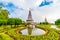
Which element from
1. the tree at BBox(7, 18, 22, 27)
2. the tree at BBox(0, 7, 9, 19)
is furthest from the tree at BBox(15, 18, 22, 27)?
the tree at BBox(0, 7, 9, 19)

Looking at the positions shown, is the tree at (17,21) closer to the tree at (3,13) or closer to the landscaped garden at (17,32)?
the landscaped garden at (17,32)

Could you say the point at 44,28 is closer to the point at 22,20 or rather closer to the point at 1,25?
the point at 22,20

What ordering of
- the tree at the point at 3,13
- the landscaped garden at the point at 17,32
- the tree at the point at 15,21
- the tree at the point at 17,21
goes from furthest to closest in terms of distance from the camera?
1. the tree at the point at 3,13
2. the tree at the point at 17,21
3. the tree at the point at 15,21
4. the landscaped garden at the point at 17,32

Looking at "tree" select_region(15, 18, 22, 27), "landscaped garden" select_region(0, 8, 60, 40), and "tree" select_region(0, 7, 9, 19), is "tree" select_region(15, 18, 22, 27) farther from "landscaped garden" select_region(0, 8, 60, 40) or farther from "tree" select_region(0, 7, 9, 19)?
"tree" select_region(0, 7, 9, 19)

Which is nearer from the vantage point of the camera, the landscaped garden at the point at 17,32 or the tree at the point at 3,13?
the landscaped garden at the point at 17,32

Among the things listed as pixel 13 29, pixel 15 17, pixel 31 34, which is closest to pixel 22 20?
pixel 15 17

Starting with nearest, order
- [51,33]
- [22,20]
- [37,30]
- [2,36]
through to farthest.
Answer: [2,36] → [51,33] → [37,30] → [22,20]

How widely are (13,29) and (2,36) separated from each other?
3.40 metres

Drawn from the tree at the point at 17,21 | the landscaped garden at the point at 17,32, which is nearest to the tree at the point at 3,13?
the landscaped garden at the point at 17,32

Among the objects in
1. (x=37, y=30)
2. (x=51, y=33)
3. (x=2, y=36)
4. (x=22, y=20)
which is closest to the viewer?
(x=2, y=36)

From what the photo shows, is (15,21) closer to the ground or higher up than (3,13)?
closer to the ground

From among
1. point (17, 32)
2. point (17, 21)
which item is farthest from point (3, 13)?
point (17, 32)

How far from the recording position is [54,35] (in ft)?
66.6

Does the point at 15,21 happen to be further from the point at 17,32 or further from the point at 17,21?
the point at 17,32
